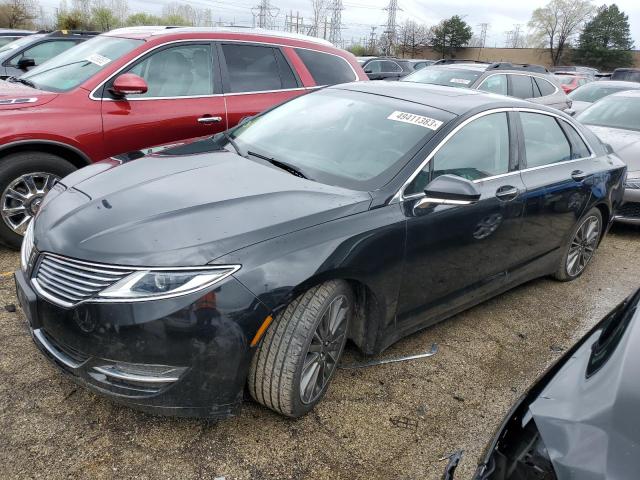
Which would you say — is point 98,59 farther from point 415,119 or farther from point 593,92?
point 593,92

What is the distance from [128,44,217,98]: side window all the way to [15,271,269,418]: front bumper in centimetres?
280

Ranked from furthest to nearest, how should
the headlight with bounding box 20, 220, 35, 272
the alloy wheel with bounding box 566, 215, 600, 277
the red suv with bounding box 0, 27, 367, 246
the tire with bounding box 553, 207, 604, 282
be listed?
the alloy wheel with bounding box 566, 215, 600, 277 → the tire with bounding box 553, 207, 604, 282 → the red suv with bounding box 0, 27, 367, 246 → the headlight with bounding box 20, 220, 35, 272

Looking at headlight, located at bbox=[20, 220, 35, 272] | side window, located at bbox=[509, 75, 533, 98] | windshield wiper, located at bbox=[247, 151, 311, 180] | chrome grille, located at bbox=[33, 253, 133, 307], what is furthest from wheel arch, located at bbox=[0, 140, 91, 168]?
side window, located at bbox=[509, 75, 533, 98]

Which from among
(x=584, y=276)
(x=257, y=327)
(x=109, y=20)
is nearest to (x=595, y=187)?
(x=584, y=276)

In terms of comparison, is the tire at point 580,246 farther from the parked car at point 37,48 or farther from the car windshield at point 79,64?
the parked car at point 37,48

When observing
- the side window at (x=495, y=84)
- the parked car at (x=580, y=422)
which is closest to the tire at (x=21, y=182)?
the parked car at (x=580, y=422)

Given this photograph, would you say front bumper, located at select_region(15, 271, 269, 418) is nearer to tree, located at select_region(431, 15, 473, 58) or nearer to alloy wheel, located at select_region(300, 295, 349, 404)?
alloy wheel, located at select_region(300, 295, 349, 404)

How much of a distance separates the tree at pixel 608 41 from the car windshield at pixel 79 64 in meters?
62.5

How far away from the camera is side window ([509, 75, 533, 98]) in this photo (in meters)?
9.98

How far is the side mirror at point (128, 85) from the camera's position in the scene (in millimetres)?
4180

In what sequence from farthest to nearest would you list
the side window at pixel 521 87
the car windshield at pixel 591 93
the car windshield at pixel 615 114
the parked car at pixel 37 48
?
1. the car windshield at pixel 591 93
2. the side window at pixel 521 87
3. the parked car at pixel 37 48
4. the car windshield at pixel 615 114

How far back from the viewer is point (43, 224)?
97.6 inches

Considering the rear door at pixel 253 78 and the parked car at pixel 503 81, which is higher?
the rear door at pixel 253 78

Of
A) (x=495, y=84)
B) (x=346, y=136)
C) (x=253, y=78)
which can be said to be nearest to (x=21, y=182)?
(x=253, y=78)
